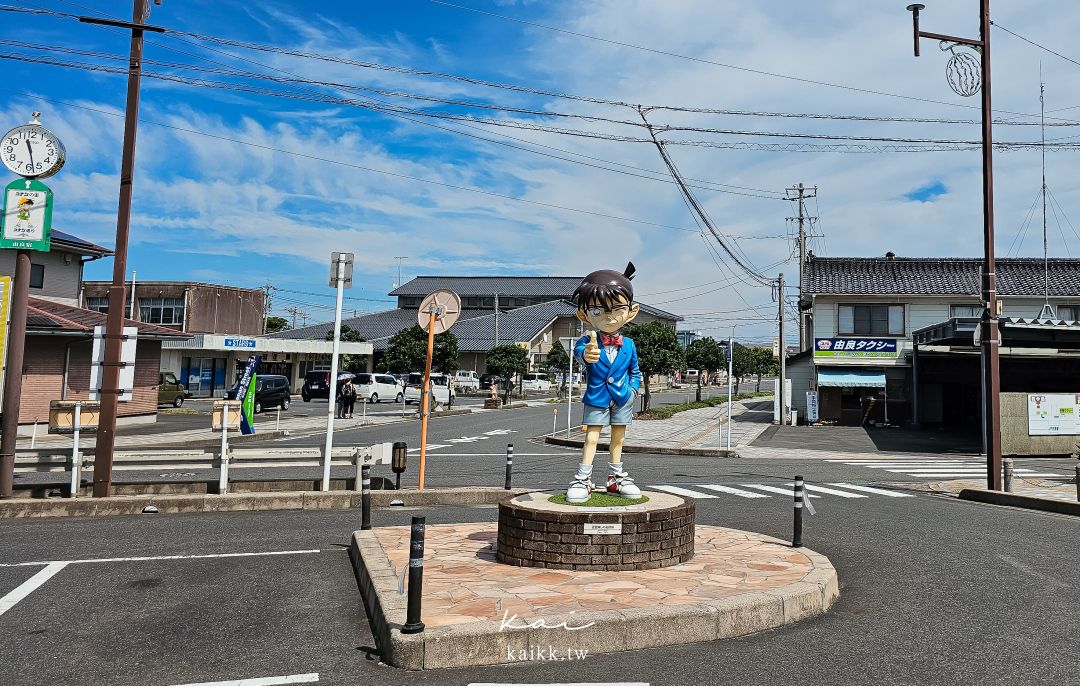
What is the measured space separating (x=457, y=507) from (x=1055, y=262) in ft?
118

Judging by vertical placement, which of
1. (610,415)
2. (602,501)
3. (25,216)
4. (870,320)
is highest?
(870,320)

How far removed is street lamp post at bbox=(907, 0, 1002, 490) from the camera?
13578 mm

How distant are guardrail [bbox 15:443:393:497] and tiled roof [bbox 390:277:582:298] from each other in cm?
7070

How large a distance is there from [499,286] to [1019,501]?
73954 millimetres

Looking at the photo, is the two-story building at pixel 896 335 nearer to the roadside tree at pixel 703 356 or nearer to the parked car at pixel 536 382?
the roadside tree at pixel 703 356

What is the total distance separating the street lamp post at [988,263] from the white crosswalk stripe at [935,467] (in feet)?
11.1

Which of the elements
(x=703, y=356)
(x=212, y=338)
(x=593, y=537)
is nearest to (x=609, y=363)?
(x=593, y=537)

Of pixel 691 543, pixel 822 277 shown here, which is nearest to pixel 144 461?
pixel 691 543

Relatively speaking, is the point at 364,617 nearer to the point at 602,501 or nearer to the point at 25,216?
the point at 602,501

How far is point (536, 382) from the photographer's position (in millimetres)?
63750

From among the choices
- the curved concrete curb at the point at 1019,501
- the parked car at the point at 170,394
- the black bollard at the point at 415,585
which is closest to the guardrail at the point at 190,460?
the black bollard at the point at 415,585

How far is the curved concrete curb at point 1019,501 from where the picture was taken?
12070mm

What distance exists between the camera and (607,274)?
8180mm

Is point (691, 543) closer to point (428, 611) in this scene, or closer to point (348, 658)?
point (428, 611)
